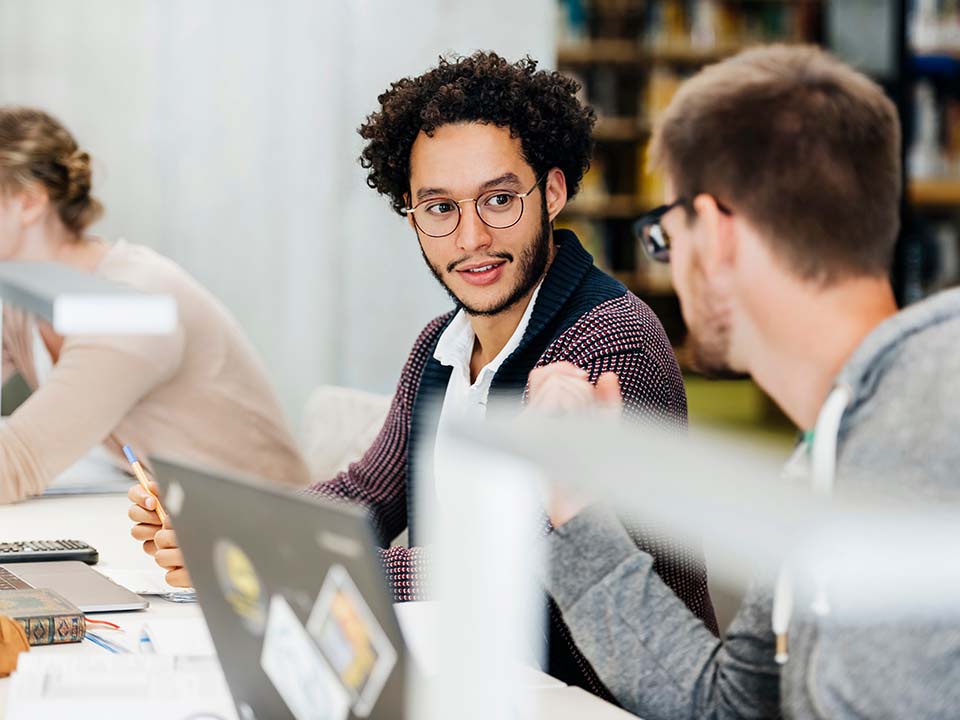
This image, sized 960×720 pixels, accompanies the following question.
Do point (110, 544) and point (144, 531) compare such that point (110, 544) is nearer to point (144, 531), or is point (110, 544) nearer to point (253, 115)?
point (144, 531)

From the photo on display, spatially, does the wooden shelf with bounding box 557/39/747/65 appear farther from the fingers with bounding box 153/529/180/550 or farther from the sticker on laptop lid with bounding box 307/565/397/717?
the sticker on laptop lid with bounding box 307/565/397/717

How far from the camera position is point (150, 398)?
2363mm

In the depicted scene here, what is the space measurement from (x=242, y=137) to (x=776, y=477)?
2.74 metres

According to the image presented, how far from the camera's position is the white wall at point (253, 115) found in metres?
3.10

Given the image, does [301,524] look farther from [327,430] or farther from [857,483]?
[327,430]

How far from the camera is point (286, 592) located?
2.67 ft

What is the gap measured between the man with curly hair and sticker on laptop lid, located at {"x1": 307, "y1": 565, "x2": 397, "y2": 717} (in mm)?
770

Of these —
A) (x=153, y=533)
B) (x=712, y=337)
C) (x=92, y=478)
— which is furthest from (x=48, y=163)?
(x=712, y=337)

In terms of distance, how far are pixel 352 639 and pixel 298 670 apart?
3.5 inches

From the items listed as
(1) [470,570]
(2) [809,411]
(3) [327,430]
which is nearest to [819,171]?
(2) [809,411]

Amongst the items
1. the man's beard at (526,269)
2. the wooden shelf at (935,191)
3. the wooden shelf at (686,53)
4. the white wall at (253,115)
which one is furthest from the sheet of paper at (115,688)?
the wooden shelf at (686,53)

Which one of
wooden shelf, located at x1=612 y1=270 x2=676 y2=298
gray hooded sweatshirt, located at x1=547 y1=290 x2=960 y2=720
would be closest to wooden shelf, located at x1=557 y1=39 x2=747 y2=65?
wooden shelf, located at x1=612 y1=270 x2=676 y2=298

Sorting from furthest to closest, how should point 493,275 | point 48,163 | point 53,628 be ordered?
1. point 48,163
2. point 493,275
3. point 53,628

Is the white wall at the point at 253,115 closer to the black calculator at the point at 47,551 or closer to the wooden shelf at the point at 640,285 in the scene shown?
the black calculator at the point at 47,551
